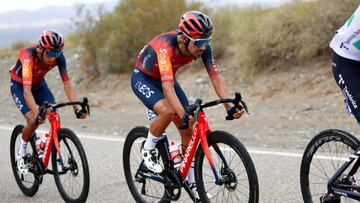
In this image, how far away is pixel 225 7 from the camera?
2227 centimetres

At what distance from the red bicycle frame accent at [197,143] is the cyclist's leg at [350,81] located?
3.97 ft

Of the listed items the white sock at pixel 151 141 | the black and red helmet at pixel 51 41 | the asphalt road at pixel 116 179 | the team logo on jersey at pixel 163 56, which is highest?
the team logo on jersey at pixel 163 56

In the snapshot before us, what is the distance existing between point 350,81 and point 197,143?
145 cm

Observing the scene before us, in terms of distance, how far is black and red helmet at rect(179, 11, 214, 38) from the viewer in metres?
5.26

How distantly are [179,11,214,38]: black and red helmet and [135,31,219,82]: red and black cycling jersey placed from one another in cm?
30

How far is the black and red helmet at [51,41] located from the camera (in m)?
6.70

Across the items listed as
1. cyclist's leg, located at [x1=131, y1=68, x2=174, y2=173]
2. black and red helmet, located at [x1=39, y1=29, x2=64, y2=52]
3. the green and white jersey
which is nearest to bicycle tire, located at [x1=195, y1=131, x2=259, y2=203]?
cyclist's leg, located at [x1=131, y1=68, x2=174, y2=173]

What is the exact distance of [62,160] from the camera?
6.48m

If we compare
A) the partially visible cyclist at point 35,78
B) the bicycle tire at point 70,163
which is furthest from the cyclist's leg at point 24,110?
the bicycle tire at point 70,163

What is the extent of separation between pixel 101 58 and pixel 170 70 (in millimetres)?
15605

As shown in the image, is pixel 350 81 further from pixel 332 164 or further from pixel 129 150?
pixel 129 150

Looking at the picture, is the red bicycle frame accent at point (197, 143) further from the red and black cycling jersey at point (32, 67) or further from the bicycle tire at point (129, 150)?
the red and black cycling jersey at point (32, 67)

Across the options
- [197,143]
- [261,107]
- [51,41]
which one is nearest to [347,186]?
[197,143]

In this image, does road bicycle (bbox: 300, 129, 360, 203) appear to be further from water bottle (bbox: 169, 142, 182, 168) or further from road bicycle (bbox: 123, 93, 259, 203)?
water bottle (bbox: 169, 142, 182, 168)
